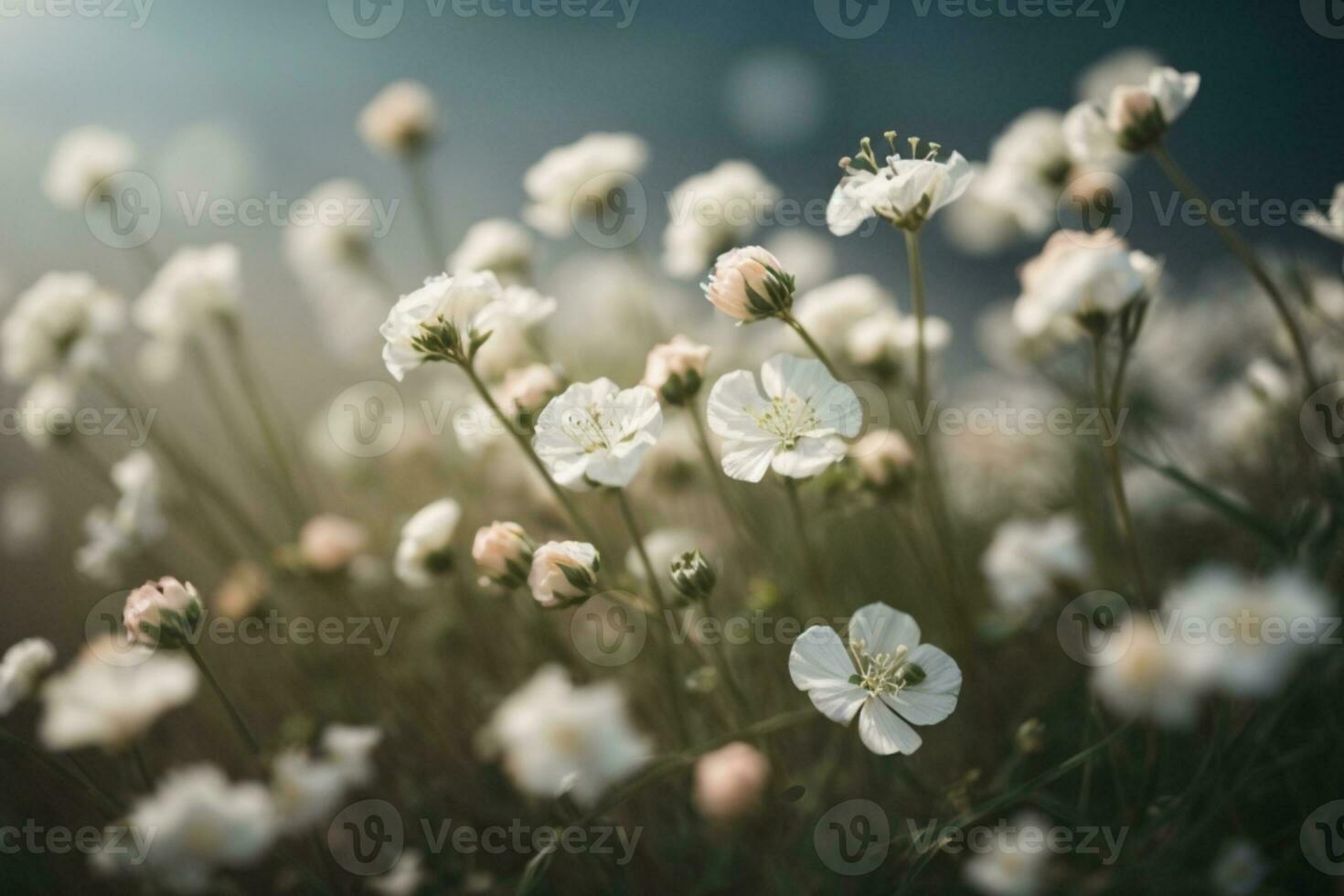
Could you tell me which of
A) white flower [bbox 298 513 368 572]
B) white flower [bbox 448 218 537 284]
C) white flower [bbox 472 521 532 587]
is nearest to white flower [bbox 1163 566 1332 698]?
white flower [bbox 472 521 532 587]

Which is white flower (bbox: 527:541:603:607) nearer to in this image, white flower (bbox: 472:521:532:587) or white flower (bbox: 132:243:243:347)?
white flower (bbox: 472:521:532:587)

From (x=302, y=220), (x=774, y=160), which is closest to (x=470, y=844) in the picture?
(x=302, y=220)

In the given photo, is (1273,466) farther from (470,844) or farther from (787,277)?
(470,844)

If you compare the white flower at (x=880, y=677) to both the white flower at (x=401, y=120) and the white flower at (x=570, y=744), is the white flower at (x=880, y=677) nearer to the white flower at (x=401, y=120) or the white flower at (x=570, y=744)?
the white flower at (x=570, y=744)

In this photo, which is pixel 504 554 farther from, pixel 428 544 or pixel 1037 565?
pixel 1037 565

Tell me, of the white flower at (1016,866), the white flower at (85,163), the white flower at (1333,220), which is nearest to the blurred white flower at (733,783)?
the white flower at (1016,866)

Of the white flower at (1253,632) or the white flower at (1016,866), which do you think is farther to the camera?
the white flower at (1016,866)

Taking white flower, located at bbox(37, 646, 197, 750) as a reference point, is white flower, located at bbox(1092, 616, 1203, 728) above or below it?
below
